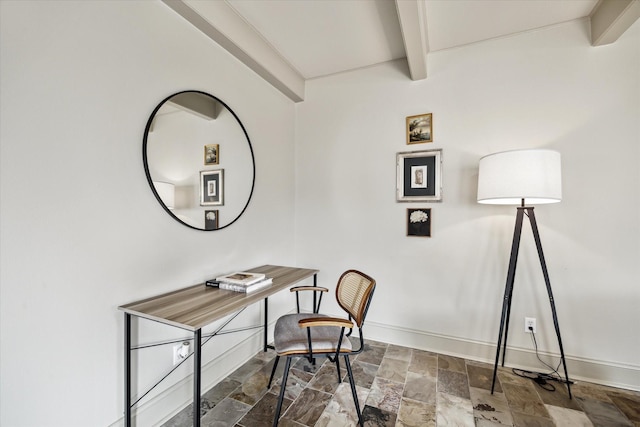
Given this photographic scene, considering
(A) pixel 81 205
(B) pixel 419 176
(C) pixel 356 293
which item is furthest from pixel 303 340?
(B) pixel 419 176

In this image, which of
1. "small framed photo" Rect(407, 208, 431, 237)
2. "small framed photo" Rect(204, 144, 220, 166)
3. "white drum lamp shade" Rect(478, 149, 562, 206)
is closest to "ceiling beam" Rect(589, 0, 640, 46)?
"white drum lamp shade" Rect(478, 149, 562, 206)

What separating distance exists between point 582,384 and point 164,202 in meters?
3.00

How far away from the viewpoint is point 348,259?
2600mm

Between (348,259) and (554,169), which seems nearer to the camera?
(554,169)

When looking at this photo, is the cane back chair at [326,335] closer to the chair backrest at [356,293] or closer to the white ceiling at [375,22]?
the chair backrest at [356,293]

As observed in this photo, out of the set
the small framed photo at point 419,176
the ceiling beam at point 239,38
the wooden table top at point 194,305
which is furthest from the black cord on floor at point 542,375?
the ceiling beam at point 239,38

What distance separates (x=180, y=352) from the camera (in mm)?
1589

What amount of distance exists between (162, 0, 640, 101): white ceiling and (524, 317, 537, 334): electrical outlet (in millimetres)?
1994

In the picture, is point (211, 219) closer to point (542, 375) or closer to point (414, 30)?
point (414, 30)

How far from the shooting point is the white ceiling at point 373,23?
1.68 m

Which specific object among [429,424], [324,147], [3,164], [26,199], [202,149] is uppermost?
[324,147]

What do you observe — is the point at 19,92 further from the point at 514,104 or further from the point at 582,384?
the point at 582,384

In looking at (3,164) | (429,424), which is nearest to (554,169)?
(429,424)

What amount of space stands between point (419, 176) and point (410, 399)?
5.44 ft
